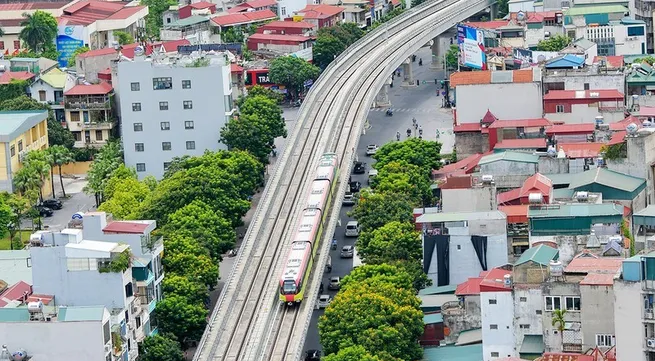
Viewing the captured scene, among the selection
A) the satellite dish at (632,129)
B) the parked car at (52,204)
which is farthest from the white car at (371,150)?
the satellite dish at (632,129)

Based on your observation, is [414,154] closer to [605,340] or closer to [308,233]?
[308,233]

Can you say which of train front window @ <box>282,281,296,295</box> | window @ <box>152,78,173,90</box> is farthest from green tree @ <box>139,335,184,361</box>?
window @ <box>152,78,173,90</box>

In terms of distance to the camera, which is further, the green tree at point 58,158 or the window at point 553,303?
the green tree at point 58,158

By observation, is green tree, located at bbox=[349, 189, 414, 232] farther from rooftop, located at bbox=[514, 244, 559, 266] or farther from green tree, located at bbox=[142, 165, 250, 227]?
rooftop, located at bbox=[514, 244, 559, 266]

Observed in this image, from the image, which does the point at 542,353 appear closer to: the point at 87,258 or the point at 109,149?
the point at 87,258

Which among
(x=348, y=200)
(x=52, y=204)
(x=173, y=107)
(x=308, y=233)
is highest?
(x=173, y=107)

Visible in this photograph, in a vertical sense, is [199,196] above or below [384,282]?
above

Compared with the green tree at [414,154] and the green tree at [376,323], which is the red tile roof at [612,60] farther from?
the green tree at [376,323]


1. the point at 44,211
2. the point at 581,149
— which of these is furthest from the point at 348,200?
the point at 581,149
